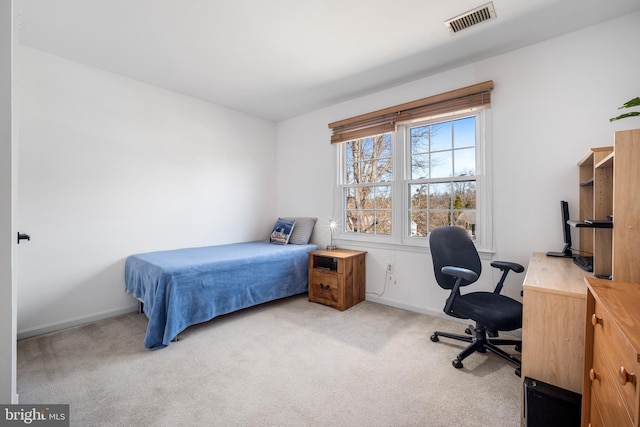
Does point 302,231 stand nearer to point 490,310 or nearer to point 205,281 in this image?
point 205,281

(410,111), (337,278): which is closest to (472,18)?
(410,111)

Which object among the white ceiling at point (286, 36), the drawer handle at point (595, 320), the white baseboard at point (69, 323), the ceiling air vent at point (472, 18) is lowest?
the white baseboard at point (69, 323)

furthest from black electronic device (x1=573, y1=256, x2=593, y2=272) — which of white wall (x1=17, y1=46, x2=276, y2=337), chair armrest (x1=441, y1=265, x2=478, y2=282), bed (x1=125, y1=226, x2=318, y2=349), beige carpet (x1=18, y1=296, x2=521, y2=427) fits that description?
white wall (x1=17, y1=46, x2=276, y2=337)

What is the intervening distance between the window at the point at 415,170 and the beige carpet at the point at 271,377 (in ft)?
3.65

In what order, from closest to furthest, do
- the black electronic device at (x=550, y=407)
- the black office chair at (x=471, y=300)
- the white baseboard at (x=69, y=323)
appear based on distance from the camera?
the black electronic device at (x=550, y=407) < the black office chair at (x=471, y=300) < the white baseboard at (x=69, y=323)

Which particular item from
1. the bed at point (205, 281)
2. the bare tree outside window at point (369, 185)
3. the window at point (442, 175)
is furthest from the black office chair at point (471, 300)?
the bed at point (205, 281)

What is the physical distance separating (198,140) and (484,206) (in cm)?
348

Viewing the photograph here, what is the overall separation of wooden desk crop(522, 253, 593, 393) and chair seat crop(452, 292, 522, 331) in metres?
0.41

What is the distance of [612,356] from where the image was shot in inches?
34.6

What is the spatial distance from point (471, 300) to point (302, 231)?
95.8 inches

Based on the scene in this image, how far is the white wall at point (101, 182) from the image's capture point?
2592 mm

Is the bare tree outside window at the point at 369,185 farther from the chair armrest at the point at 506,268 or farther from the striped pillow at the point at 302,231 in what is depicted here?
the chair armrest at the point at 506,268

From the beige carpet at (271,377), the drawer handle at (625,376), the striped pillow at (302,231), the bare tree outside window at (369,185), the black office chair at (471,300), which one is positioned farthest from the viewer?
the striped pillow at (302,231)

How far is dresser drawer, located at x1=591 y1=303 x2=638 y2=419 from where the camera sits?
0.72 metres
